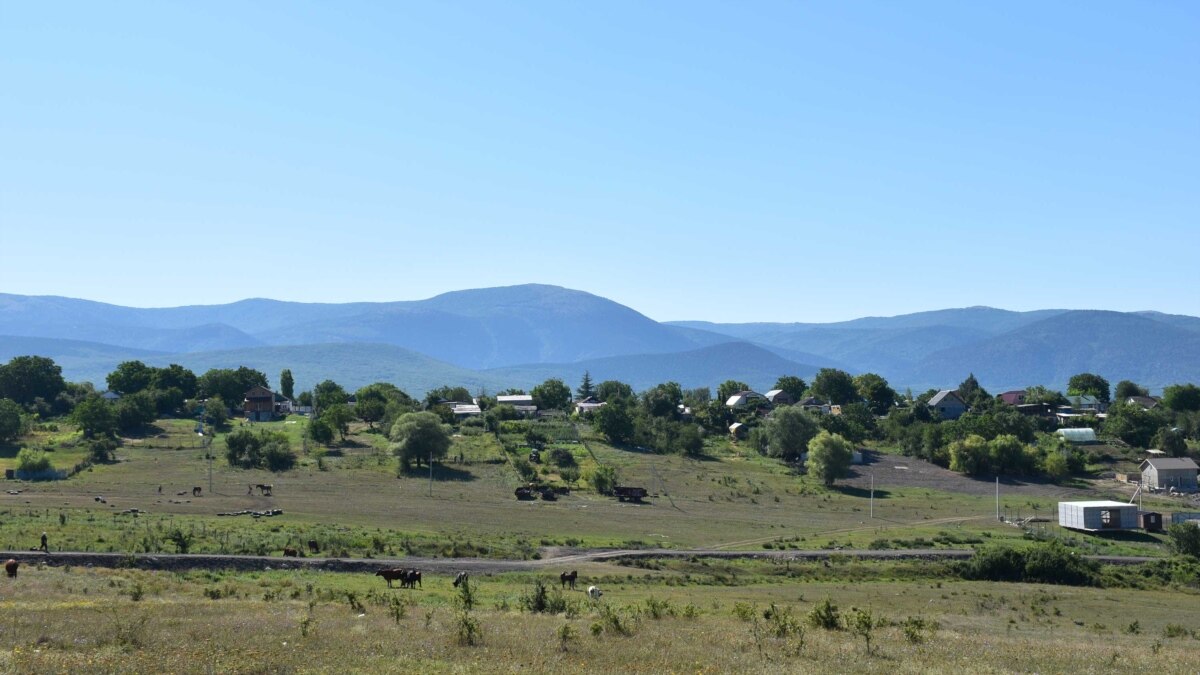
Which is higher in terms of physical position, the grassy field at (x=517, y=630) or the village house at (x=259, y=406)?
the village house at (x=259, y=406)

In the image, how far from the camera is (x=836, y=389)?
181000mm

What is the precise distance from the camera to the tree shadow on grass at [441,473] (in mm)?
103312

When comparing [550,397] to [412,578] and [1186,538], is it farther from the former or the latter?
[412,578]

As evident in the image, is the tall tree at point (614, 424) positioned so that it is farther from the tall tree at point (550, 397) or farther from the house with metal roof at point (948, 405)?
the house with metal roof at point (948, 405)

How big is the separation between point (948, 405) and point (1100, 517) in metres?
90.7

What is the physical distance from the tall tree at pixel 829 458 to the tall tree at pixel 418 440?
43.2m

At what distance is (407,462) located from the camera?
107 metres

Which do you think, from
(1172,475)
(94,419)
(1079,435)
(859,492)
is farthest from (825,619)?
(1079,435)

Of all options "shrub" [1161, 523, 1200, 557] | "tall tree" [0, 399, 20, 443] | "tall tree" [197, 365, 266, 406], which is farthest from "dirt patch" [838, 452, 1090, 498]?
"tall tree" [197, 365, 266, 406]

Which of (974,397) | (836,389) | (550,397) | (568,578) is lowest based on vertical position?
(568,578)

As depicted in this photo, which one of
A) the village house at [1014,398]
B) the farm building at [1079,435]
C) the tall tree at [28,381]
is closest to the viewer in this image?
the farm building at [1079,435]

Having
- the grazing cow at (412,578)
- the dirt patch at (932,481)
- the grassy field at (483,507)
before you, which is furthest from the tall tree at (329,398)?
the grazing cow at (412,578)

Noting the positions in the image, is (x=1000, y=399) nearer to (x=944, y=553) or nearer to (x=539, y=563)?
(x=944, y=553)

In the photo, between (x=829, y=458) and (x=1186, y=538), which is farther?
(x=829, y=458)
